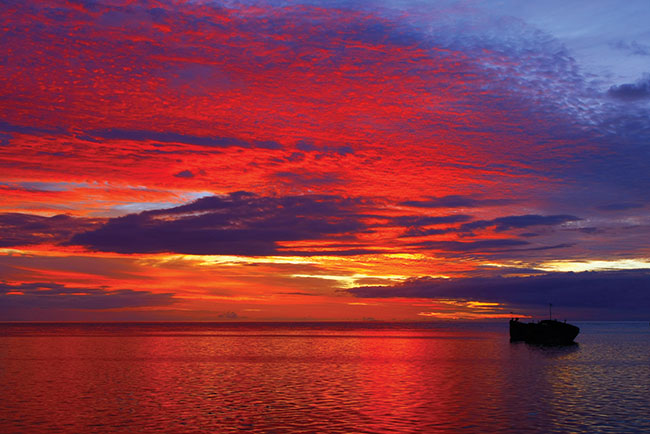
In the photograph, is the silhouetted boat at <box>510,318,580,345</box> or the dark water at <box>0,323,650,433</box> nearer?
the dark water at <box>0,323,650,433</box>

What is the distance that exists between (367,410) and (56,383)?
35150 mm

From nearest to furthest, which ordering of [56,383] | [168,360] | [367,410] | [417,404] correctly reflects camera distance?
1. [367,410]
2. [417,404]
3. [56,383]
4. [168,360]

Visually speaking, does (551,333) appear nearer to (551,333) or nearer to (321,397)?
(551,333)

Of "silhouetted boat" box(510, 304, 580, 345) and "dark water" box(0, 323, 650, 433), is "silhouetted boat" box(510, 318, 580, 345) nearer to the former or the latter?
"silhouetted boat" box(510, 304, 580, 345)

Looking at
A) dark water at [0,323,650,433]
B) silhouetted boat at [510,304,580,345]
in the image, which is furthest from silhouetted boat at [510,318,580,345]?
dark water at [0,323,650,433]

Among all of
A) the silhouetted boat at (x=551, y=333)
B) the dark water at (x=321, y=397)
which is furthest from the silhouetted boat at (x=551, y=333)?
the dark water at (x=321, y=397)

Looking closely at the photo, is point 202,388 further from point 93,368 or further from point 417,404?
point 93,368

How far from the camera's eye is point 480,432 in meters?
36.2

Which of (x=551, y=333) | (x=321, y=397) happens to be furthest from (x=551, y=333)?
(x=321, y=397)

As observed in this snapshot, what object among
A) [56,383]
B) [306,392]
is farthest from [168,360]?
[306,392]

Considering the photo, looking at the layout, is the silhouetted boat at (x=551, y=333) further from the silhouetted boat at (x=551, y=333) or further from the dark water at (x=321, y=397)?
the dark water at (x=321, y=397)

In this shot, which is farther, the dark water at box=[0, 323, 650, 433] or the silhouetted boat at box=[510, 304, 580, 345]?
the silhouetted boat at box=[510, 304, 580, 345]

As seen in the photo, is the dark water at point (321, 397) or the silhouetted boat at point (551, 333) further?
the silhouetted boat at point (551, 333)

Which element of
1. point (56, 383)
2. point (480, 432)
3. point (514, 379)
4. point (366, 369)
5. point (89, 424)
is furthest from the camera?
point (366, 369)
